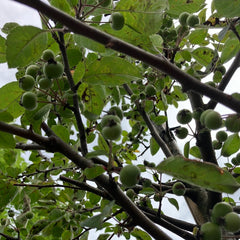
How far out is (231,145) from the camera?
1.93 m

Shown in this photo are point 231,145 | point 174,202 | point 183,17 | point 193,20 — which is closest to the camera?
point 193,20

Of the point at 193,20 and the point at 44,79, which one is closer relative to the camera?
the point at 44,79

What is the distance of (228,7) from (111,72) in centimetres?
59

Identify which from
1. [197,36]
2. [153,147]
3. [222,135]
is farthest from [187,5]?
[153,147]

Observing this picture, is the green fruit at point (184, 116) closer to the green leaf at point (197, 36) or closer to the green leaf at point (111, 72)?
the green leaf at point (197, 36)

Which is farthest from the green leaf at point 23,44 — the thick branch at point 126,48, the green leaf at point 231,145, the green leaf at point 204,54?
A: the green leaf at point 231,145

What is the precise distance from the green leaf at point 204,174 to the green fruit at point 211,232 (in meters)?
0.27

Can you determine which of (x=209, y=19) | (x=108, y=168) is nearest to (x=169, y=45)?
(x=209, y=19)

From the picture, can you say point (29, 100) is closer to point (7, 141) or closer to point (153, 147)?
point (7, 141)

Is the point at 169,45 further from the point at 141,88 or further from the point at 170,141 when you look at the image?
the point at 170,141

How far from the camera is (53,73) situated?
1.27 meters

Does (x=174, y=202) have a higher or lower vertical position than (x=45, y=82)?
lower

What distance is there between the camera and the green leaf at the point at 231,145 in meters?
1.89

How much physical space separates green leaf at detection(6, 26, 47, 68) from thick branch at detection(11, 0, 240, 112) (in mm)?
Result: 326
